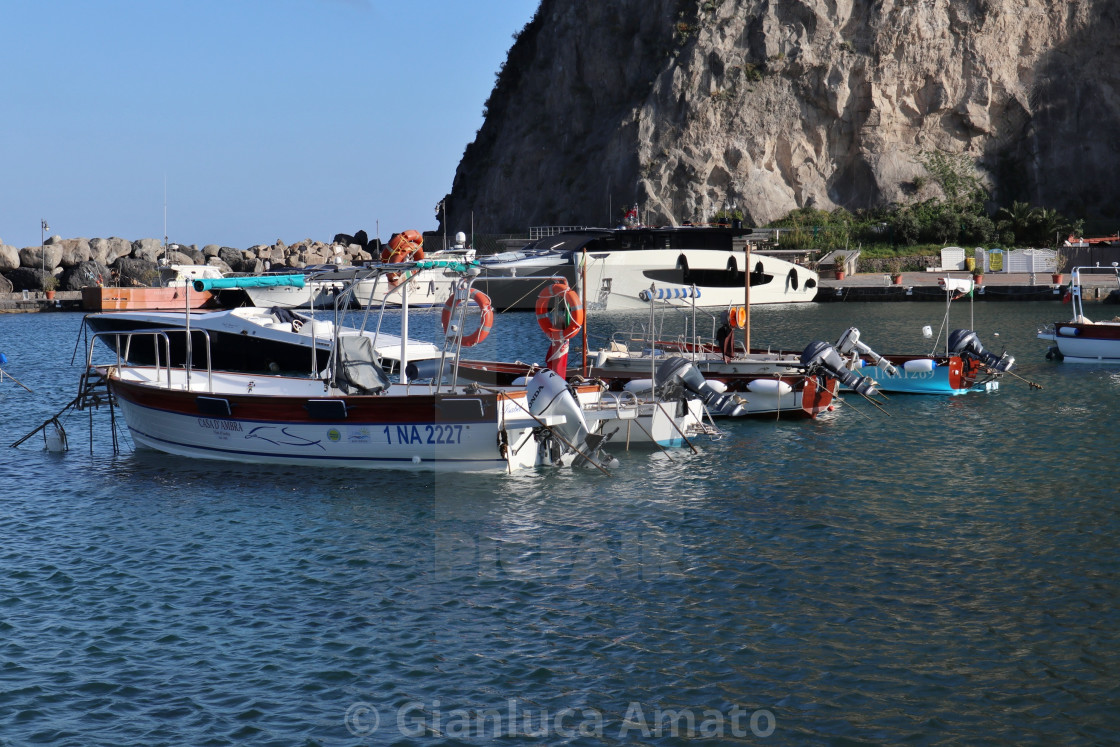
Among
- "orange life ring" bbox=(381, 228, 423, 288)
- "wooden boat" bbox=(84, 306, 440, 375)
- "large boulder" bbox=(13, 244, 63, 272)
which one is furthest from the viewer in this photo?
"large boulder" bbox=(13, 244, 63, 272)

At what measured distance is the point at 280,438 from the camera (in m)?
22.0

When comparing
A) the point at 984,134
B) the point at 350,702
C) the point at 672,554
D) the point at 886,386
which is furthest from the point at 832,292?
the point at 350,702

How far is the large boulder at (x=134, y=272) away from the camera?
8962cm

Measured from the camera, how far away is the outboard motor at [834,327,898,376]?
31203mm

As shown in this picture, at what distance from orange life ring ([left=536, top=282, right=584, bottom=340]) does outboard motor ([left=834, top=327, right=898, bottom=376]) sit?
9.55 m

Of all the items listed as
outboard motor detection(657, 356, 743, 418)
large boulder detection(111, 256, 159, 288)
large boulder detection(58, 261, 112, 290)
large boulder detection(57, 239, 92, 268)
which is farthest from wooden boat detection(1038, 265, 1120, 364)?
large boulder detection(57, 239, 92, 268)

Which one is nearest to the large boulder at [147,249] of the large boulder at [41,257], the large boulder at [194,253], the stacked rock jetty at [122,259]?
the stacked rock jetty at [122,259]

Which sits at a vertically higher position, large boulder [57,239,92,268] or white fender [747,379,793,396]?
large boulder [57,239,92,268]

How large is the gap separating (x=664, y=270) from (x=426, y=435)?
4579cm

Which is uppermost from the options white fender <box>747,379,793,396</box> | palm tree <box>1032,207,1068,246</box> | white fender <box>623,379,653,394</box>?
palm tree <box>1032,207,1068,246</box>

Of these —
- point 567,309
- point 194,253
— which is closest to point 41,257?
point 194,253

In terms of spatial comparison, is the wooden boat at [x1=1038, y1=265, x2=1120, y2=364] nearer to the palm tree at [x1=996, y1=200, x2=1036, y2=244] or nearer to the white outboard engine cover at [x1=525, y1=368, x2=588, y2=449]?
the white outboard engine cover at [x1=525, y1=368, x2=588, y2=449]

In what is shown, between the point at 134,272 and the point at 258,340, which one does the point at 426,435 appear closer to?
the point at 258,340

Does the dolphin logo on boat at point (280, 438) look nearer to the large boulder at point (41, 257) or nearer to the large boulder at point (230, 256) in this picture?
the large boulder at point (41, 257)
